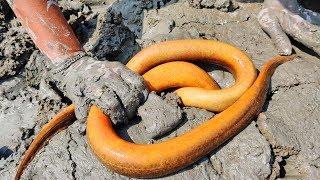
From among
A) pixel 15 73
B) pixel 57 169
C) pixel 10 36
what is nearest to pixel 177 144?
pixel 57 169

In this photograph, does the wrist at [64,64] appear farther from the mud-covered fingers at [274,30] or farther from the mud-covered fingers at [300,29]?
the mud-covered fingers at [300,29]

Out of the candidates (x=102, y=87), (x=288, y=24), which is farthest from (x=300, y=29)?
(x=102, y=87)

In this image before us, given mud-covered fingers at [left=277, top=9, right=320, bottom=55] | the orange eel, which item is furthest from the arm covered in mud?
mud-covered fingers at [left=277, top=9, right=320, bottom=55]

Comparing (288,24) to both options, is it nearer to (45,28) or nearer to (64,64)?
(64,64)

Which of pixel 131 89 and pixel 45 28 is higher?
pixel 45 28

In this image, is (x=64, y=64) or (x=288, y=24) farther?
(x=288, y=24)

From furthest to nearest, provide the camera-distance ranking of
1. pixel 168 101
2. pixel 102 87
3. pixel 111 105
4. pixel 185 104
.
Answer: pixel 185 104 < pixel 168 101 < pixel 102 87 < pixel 111 105

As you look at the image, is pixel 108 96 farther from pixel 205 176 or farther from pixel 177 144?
pixel 205 176
